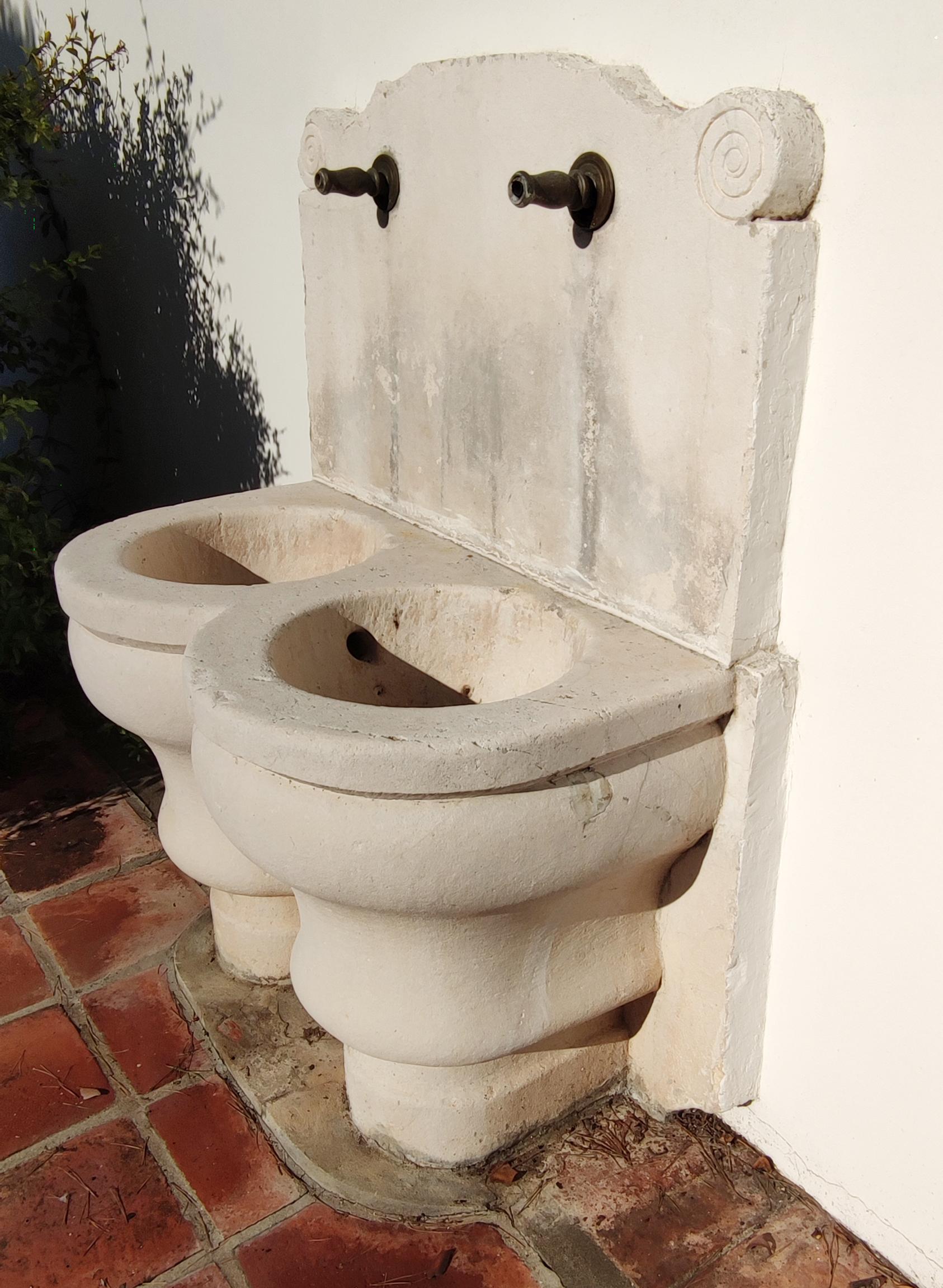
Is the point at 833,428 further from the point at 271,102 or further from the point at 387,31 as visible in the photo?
the point at 271,102

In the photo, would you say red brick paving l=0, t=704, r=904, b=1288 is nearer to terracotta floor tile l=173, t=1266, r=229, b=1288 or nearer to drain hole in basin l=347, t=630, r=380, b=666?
terracotta floor tile l=173, t=1266, r=229, b=1288

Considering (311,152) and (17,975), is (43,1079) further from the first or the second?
(311,152)

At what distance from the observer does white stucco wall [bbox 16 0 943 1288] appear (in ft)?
4.25

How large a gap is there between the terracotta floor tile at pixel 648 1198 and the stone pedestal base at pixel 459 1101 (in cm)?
9

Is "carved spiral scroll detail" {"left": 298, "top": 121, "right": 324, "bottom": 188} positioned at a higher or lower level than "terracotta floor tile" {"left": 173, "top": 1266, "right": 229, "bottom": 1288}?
higher

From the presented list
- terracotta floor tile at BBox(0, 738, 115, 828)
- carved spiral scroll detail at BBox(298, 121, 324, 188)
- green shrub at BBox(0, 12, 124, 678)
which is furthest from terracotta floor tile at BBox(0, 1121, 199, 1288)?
carved spiral scroll detail at BBox(298, 121, 324, 188)

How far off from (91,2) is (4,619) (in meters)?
1.70

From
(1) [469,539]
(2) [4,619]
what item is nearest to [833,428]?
(1) [469,539]

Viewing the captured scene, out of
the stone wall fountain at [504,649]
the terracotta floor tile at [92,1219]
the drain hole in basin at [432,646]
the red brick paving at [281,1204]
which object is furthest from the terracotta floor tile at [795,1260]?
the drain hole in basin at [432,646]

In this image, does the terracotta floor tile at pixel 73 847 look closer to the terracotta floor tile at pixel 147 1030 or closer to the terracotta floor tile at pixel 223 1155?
the terracotta floor tile at pixel 147 1030

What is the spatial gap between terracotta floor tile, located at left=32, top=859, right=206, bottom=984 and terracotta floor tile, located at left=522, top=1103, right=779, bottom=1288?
0.99 metres

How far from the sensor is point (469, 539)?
2.08m

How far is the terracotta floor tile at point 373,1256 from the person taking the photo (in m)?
1.62

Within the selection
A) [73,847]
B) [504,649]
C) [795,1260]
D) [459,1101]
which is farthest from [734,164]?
[73,847]
